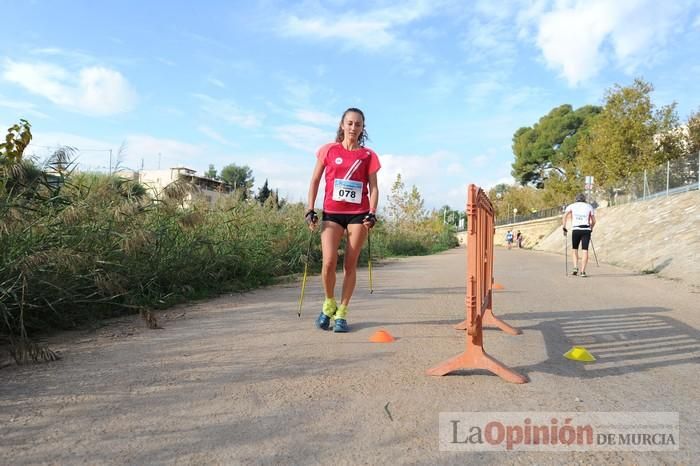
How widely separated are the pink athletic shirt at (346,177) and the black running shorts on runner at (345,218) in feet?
0.11

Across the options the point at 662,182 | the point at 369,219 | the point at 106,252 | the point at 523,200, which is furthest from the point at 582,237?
the point at 523,200

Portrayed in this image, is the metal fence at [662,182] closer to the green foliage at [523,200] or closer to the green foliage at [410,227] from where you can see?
the green foliage at [410,227]

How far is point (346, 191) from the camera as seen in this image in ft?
16.5

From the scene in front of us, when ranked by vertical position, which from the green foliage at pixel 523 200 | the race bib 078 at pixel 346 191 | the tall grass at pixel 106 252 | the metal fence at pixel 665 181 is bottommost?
the tall grass at pixel 106 252

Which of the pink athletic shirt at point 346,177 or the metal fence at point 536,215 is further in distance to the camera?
the metal fence at point 536,215

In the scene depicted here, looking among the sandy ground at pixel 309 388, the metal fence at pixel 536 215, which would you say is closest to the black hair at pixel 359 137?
the sandy ground at pixel 309 388

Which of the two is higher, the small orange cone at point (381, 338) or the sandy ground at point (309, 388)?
the small orange cone at point (381, 338)

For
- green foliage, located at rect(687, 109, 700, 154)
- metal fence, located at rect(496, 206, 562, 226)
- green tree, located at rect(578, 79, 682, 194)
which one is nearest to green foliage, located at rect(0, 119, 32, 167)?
green tree, located at rect(578, 79, 682, 194)

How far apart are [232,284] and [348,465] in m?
6.22

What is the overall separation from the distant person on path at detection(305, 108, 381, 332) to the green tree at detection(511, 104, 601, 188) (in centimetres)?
6475

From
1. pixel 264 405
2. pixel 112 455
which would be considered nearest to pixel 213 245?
pixel 264 405

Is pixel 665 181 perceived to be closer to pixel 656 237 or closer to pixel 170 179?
pixel 656 237

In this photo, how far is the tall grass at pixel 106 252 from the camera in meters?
4.26

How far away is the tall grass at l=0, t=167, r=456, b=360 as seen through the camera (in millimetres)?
4262
